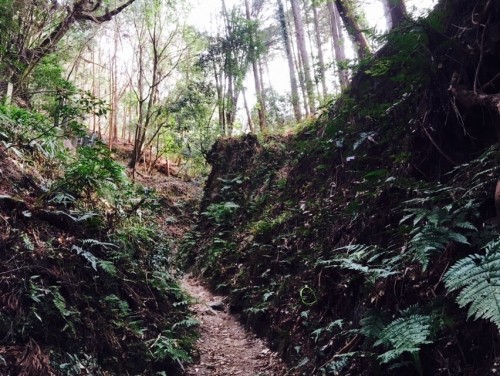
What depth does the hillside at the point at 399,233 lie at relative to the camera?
8.08 ft

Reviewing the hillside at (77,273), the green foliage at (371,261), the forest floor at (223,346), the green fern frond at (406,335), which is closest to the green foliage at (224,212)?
the forest floor at (223,346)

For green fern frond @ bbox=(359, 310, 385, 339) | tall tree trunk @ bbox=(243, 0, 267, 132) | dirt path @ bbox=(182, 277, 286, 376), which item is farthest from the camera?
tall tree trunk @ bbox=(243, 0, 267, 132)

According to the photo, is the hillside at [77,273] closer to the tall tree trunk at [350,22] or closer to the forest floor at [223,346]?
the forest floor at [223,346]

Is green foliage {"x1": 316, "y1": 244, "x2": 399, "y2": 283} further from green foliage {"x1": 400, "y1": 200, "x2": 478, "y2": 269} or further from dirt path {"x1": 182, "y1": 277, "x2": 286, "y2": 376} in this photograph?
dirt path {"x1": 182, "y1": 277, "x2": 286, "y2": 376}

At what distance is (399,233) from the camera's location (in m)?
3.54

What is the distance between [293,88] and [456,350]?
44.4 ft

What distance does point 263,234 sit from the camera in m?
7.26

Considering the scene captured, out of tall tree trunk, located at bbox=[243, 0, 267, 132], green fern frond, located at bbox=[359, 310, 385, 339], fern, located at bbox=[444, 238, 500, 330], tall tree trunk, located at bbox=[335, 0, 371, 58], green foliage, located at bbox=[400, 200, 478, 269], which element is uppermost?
tall tree trunk, located at bbox=[243, 0, 267, 132]

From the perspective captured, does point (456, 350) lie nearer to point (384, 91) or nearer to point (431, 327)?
point (431, 327)

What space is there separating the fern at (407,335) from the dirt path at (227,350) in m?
1.93

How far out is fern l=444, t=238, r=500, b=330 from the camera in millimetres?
1864

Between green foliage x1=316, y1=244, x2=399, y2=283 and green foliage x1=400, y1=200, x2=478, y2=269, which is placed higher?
green foliage x1=400, y1=200, x2=478, y2=269

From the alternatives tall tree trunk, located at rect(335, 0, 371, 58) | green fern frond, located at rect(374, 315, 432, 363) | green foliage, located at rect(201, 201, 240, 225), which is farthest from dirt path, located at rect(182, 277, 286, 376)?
tall tree trunk, located at rect(335, 0, 371, 58)

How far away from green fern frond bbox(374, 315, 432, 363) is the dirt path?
76.0 inches
